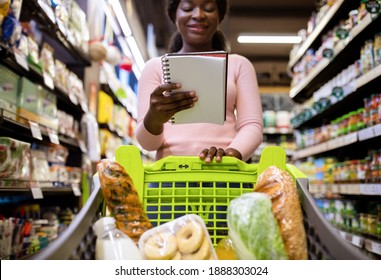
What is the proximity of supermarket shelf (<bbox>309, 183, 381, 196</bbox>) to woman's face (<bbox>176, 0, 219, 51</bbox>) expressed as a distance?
1660 millimetres

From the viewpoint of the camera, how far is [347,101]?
3.71m

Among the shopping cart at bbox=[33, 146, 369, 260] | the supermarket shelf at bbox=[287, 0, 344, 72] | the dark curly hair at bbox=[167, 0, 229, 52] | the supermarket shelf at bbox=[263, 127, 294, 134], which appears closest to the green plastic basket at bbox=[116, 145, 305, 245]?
the shopping cart at bbox=[33, 146, 369, 260]

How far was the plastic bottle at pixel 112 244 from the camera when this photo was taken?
0.80 metres

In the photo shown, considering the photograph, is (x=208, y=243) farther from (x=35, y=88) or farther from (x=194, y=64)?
(x=35, y=88)

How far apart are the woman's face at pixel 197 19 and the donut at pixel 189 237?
86 centimetres

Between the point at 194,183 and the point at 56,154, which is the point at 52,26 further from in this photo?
the point at 194,183

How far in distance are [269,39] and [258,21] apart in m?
0.42

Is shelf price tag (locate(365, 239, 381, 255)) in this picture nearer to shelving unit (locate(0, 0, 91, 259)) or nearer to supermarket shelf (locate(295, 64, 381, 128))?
supermarket shelf (locate(295, 64, 381, 128))

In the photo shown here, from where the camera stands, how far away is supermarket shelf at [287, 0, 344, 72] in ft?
11.8

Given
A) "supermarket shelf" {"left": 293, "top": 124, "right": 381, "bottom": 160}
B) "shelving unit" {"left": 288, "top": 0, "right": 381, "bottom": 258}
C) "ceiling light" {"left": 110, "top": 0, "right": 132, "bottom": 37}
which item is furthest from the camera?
"ceiling light" {"left": 110, "top": 0, "right": 132, "bottom": 37}

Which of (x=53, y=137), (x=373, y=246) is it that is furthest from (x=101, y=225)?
(x=373, y=246)

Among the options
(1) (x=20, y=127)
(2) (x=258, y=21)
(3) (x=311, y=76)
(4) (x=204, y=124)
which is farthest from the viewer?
(2) (x=258, y=21)

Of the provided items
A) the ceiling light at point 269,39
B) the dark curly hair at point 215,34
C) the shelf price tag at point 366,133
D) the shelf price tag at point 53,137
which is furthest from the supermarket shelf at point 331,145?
the ceiling light at point 269,39

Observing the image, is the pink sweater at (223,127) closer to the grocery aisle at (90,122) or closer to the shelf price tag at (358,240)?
the grocery aisle at (90,122)
